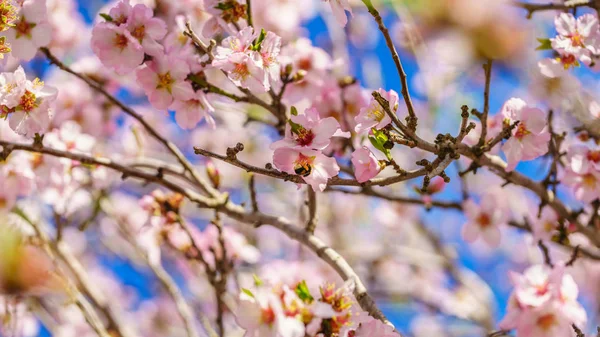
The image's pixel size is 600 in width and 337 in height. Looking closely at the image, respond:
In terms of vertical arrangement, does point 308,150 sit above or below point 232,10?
below

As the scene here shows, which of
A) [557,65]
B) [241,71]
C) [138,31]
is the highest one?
[557,65]

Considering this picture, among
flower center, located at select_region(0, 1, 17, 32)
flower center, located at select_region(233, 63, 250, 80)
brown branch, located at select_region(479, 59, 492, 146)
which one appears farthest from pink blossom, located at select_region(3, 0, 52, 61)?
brown branch, located at select_region(479, 59, 492, 146)

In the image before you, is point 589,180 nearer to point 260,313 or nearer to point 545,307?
point 545,307

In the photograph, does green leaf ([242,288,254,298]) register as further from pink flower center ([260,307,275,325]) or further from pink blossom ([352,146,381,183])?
pink blossom ([352,146,381,183])

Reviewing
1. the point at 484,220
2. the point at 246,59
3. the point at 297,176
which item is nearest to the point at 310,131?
the point at 297,176

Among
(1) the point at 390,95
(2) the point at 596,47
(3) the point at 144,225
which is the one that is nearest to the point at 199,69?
(1) the point at 390,95

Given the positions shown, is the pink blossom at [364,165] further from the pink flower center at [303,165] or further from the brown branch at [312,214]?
the brown branch at [312,214]

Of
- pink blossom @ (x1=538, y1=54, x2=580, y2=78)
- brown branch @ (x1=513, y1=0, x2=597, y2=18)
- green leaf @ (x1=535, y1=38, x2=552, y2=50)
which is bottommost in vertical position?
pink blossom @ (x1=538, y1=54, x2=580, y2=78)

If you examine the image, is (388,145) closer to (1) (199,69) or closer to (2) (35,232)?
(1) (199,69)

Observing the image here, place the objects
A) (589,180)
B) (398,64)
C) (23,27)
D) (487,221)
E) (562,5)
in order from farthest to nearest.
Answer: (487,221), (562,5), (589,180), (23,27), (398,64)
